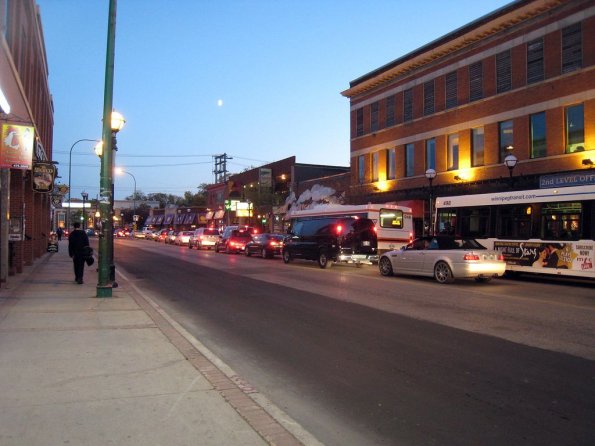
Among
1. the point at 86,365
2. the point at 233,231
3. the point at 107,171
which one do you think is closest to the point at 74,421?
the point at 86,365

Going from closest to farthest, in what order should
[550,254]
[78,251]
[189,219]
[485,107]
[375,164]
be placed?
[78,251] < [550,254] < [485,107] < [375,164] < [189,219]

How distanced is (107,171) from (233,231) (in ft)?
80.4

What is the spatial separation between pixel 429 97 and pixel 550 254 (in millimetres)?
18104

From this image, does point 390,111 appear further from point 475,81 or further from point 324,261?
point 324,261

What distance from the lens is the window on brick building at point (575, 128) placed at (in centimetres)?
2309

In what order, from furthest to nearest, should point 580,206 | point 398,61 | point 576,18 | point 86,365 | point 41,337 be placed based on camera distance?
point 398,61
point 576,18
point 580,206
point 41,337
point 86,365

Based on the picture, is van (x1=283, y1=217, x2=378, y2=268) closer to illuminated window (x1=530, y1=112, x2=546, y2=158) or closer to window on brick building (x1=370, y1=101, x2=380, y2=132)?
illuminated window (x1=530, y1=112, x2=546, y2=158)

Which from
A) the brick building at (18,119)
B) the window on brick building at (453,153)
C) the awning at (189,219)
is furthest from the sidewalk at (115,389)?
the awning at (189,219)

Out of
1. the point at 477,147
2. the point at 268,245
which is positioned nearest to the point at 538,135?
the point at 477,147

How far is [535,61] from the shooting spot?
25250 millimetres

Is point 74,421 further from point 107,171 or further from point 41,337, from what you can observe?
point 107,171

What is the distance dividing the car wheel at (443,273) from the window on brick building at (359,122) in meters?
23.3

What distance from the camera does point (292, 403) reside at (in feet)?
17.2

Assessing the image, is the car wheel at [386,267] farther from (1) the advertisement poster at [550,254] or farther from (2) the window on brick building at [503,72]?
(2) the window on brick building at [503,72]
